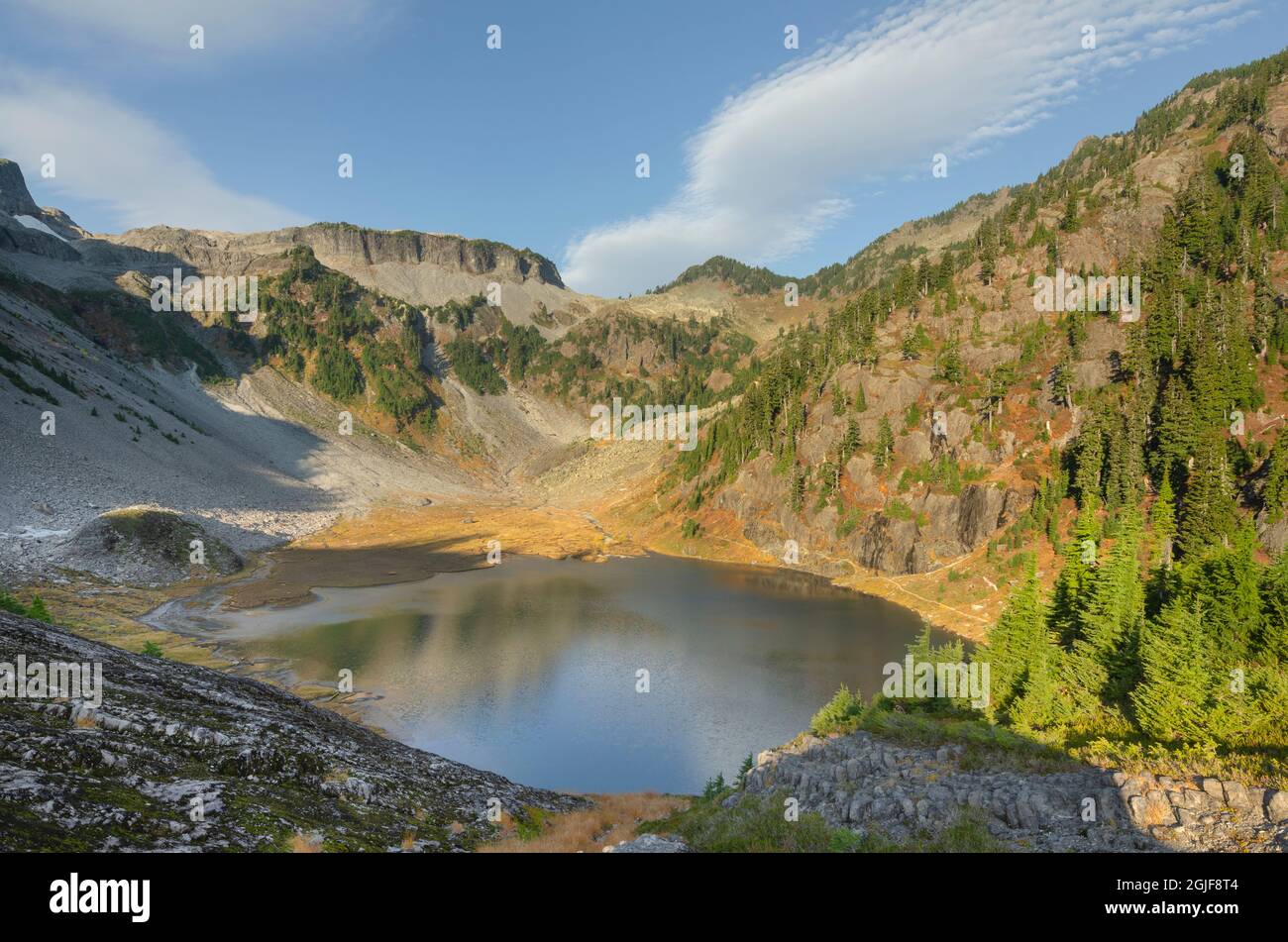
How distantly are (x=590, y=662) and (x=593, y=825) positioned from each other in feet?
92.0

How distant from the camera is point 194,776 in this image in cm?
1288

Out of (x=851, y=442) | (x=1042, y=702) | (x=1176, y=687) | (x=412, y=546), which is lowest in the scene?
(x=412, y=546)

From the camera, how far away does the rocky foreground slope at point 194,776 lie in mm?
9781

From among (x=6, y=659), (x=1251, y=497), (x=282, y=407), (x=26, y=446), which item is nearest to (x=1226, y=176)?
(x=1251, y=497)

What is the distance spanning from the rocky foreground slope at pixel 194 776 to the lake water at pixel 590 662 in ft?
43.1

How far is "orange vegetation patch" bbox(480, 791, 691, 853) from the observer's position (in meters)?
16.3

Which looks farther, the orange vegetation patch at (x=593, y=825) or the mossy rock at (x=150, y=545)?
the mossy rock at (x=150, y=545)

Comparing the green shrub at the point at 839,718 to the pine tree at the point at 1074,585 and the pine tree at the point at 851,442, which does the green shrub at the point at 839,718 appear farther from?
the pine tree at the point at 851,442

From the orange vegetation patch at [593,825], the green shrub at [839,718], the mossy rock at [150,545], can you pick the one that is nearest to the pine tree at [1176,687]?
the green shrub at [839,718]

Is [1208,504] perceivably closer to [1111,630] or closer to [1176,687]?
[1111,630]

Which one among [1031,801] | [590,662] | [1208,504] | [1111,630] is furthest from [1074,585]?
[590,662]

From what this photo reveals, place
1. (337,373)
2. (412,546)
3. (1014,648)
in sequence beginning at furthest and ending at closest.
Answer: (337,373), (412,546), (1014,648)

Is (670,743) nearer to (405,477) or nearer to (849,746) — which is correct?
(849,746)
